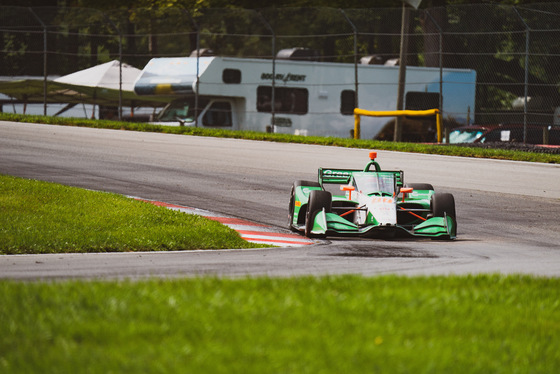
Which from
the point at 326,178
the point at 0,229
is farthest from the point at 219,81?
the point at 0,229

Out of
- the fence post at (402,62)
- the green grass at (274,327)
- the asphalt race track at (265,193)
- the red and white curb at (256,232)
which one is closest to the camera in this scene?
the green grass at (274,327)

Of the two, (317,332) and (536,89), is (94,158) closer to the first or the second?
(317,332)

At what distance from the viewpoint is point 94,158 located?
19.4 meters

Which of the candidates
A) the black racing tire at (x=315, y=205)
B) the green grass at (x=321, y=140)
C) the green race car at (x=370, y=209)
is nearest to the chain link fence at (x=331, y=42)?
the green grass at (x=321, y=140)

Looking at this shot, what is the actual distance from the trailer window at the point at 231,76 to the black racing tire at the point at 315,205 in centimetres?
1444

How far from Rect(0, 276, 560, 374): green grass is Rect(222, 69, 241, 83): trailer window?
19758mm

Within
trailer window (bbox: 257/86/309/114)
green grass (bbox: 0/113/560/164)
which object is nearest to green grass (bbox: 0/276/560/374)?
green grass (bbox: 0/113/560/164)

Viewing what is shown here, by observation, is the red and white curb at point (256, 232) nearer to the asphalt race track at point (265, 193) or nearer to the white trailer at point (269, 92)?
the asphalt race track at point (265, 193)

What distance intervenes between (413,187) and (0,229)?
5813mm

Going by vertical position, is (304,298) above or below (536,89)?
below

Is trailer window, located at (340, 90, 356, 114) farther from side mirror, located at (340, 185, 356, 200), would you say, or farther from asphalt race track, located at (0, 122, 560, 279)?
side mirror, located at (340, 185, 356, 200)

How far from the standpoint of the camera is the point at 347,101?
90.9 ft

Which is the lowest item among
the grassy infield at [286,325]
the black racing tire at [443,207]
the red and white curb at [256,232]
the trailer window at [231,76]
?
the red and white curb at [256,232]

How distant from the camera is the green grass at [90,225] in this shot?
10.5 meters
